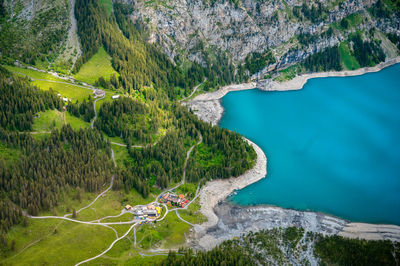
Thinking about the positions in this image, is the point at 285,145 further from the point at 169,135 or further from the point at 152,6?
the point at 152,6

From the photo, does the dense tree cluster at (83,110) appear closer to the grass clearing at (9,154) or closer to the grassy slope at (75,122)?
the grassy slope at (75,122)

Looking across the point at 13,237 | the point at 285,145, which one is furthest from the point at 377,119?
the point at 13,237

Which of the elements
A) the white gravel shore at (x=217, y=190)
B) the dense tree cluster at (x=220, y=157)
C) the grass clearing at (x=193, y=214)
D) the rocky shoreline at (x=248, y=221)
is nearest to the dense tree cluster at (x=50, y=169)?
the grass clearing at (x=193, y=214)

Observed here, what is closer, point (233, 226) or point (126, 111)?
point (233, 226)

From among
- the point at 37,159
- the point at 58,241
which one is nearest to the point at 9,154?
the point at 37,159

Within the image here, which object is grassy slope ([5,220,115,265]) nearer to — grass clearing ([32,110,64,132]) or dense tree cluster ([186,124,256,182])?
dense tree cluster ([186,124,256,182])

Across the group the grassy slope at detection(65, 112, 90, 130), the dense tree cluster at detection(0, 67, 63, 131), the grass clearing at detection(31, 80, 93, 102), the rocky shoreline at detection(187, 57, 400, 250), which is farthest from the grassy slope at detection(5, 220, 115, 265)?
the grass clearing at detection(31, 80, 93, 102)
